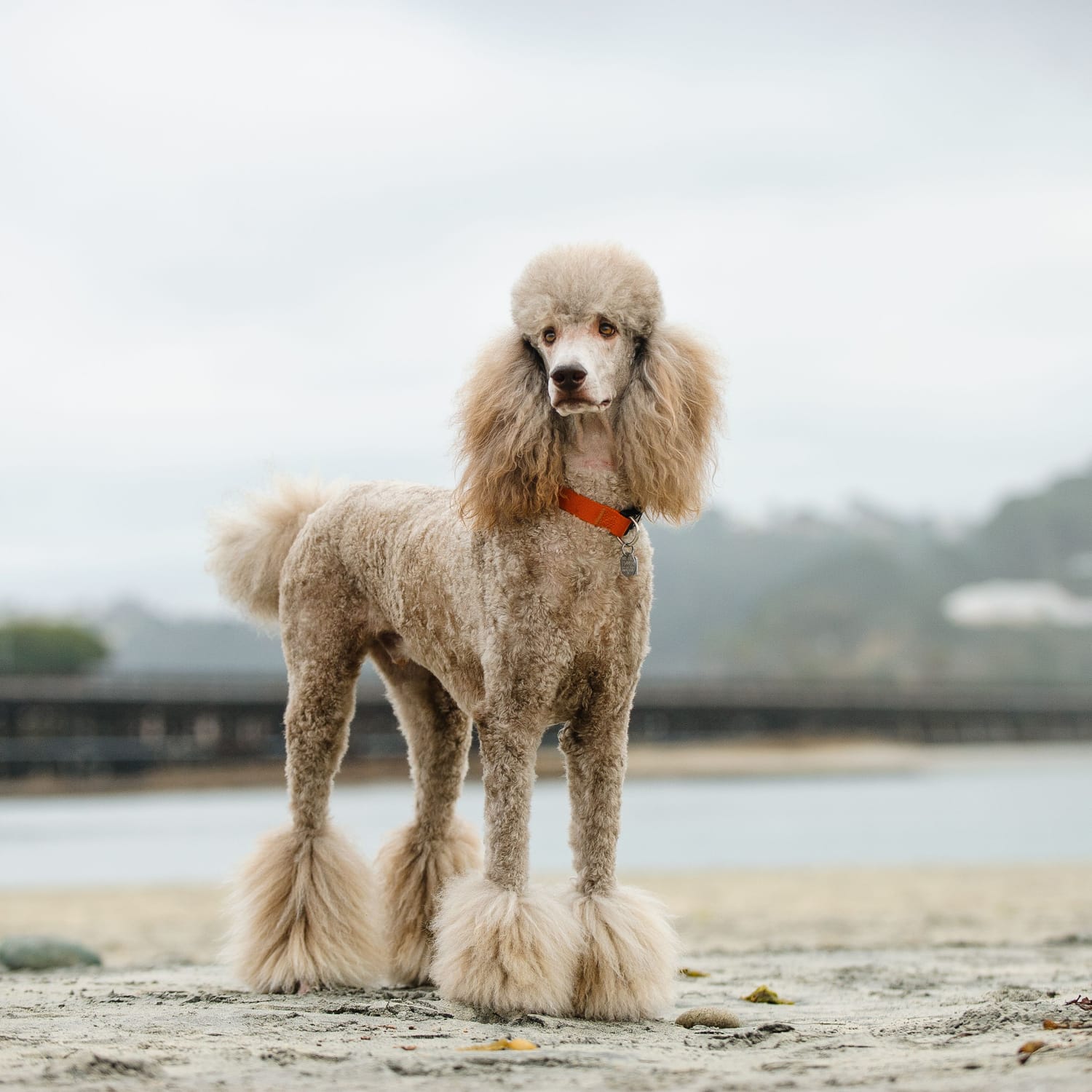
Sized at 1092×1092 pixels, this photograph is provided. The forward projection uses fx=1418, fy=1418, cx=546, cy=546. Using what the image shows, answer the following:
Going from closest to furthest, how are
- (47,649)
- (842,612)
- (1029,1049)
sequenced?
(1029,1049) → (47,649) → (842,612)

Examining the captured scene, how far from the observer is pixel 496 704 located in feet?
14.5

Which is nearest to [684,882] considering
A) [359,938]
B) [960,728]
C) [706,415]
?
[359,938]

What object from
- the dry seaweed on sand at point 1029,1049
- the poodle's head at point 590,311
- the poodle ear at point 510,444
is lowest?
the dry seaweed on sand at point 1029,1049

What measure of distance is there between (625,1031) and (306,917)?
4.77ft

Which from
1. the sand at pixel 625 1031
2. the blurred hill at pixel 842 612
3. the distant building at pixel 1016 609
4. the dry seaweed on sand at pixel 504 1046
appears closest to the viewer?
the sand at pixel 625 1031

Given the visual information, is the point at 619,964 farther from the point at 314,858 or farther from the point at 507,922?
the point at 314,858

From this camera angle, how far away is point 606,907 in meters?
4.48

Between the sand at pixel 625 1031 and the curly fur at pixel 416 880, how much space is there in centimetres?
26

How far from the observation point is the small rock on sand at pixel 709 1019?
4219 mm

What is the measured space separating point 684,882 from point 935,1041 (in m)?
10.2

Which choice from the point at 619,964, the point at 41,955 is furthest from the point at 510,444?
the point at 41,955

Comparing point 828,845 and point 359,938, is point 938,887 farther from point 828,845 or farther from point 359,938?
point 359,938

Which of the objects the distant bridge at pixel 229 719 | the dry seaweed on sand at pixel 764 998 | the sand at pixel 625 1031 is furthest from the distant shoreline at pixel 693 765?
the dry seaweed on sand at pixel 764 998

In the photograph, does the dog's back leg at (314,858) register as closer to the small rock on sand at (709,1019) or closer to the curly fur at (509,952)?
the curly fur at (509,952)
